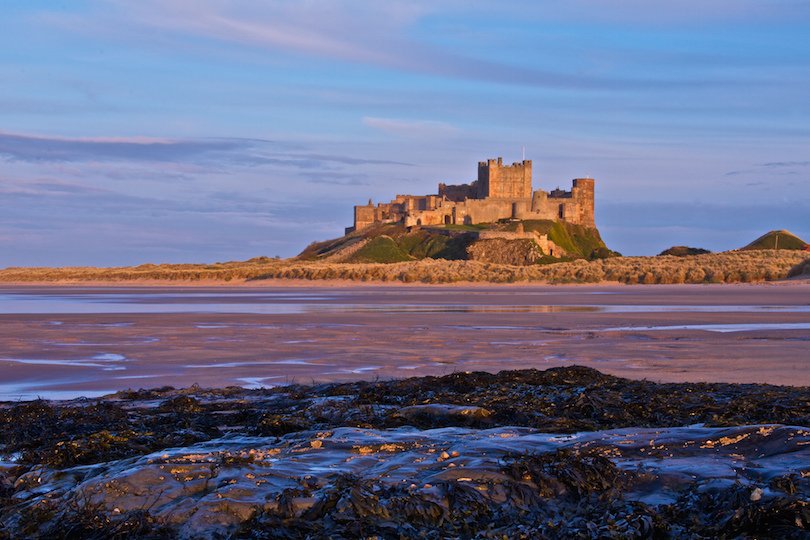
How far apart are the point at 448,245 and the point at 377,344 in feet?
200

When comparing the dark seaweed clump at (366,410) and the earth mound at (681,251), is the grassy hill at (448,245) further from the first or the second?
the dark seaweed clump at (366,410)

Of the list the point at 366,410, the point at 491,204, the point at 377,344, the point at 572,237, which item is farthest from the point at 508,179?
the point at 366,410

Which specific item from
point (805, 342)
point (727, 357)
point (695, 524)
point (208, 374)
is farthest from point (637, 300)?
point (695, 524)

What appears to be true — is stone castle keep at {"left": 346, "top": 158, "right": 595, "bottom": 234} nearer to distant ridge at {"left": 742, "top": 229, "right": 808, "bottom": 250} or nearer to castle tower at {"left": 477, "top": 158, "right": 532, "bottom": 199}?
castle tower at {"left": 477, "top": 158, "right": 532, "bottom": 199}

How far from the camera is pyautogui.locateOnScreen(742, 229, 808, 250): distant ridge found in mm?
68688

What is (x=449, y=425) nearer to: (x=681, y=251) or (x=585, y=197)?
(x=681, y=251)

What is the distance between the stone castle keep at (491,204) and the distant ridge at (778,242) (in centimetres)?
1983

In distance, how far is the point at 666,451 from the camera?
5070 mm

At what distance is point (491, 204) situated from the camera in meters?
85.9

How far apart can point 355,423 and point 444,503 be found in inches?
78.5

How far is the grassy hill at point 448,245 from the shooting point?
68125 mm

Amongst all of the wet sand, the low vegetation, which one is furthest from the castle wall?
the wet sand

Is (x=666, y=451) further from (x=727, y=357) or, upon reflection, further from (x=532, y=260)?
(x=532, y=260)

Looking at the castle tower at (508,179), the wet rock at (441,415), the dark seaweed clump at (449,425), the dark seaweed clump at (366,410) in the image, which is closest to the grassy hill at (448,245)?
the castle tower at (508,179)
